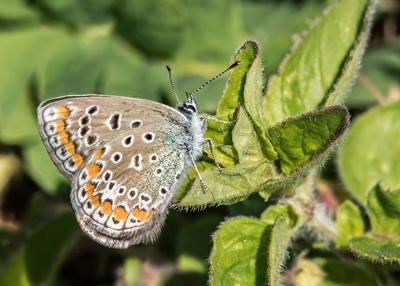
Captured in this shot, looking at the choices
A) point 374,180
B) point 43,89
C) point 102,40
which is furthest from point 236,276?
point 102,40

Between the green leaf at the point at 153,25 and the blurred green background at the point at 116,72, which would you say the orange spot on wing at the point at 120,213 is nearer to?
the blurred green background at the point at 116,72

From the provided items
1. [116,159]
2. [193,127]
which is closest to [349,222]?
[193,127]

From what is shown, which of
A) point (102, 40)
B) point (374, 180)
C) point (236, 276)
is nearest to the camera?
point (236, 276)

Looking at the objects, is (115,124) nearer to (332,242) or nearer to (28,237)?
(332,242)

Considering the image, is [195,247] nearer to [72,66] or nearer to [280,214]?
[280,214]

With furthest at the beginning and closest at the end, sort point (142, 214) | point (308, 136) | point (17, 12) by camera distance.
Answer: point (17, 12)
point (142, 214)
point (308, 136)

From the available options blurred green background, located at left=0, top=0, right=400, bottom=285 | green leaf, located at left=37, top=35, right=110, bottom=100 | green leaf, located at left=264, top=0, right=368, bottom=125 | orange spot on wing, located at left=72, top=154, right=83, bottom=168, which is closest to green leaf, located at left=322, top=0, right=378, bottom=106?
green leaf, located at left=264, top=0, right=368, bottom=125
